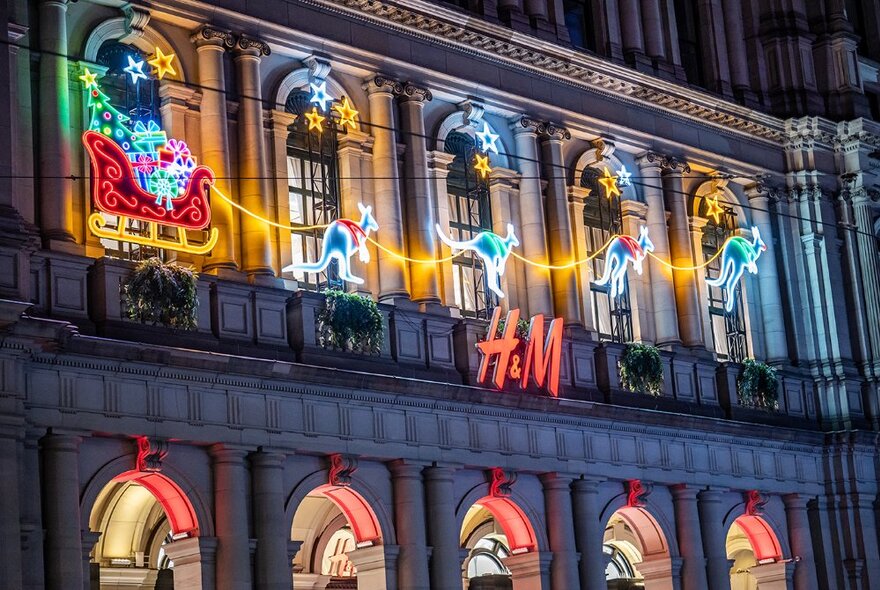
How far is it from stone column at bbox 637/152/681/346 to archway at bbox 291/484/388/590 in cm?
1068

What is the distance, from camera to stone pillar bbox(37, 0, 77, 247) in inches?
1344

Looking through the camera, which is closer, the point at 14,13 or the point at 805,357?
the point at 14,13

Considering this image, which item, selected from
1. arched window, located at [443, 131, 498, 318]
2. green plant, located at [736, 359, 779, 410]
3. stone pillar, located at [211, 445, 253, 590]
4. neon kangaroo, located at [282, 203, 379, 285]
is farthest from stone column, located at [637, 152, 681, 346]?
stone pillar, located at [211, 445, 253, 590]

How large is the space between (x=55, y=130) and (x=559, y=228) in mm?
15320

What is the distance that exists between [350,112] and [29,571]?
15.1 meters

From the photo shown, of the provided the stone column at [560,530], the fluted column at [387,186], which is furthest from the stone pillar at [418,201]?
the stone column at [560,530]

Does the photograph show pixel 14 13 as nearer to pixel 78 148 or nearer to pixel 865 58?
pixel 78 148

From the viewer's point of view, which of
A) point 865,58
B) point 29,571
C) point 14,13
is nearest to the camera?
point 29,571

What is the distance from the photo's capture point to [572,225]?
4612 centimetres

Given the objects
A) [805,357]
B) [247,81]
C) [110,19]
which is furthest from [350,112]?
[805,357]

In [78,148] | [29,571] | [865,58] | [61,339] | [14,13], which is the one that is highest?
[865,58]

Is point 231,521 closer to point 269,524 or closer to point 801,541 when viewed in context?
point 269,524

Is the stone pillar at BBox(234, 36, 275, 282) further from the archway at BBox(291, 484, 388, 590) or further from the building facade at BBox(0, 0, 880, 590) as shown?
the archway at BBox(291, 484, 388, 590)

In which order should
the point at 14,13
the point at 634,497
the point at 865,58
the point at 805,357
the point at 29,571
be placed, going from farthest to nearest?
the point at 865,58, the point at 805,357, the point at 634,497, the point at 14,13, the point at 29,571
